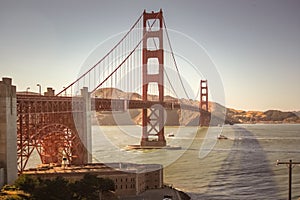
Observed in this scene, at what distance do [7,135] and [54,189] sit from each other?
76.2 inches

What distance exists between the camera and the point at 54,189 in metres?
12.3

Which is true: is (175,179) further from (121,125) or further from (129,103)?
(121,125)

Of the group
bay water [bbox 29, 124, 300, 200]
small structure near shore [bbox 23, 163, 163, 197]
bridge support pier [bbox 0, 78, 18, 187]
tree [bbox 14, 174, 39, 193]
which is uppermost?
bridge support pier [bbox 0, 78, 18, 187]

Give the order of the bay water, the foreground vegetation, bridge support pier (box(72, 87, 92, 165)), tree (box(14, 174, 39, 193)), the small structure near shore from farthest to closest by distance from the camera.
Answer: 1. bridge support pier (box(72, 87, 92, 165))
2. the bay water
3. the small structure near shore
4. tree (box(14, 174, 39, 193))
5. the foreground vegetation

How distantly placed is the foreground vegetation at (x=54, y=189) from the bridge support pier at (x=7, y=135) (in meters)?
0.39

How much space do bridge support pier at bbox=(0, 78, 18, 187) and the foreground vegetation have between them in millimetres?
392

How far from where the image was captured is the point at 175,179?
73.0ft

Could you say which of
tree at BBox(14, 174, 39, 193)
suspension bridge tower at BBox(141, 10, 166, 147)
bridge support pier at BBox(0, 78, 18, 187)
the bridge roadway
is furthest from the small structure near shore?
suspension bridge tower at BBox(141, 10, 166, 147)

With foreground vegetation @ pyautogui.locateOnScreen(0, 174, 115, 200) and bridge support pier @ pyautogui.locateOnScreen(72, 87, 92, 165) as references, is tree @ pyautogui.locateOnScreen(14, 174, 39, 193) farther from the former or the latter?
bridge support pier @ pyautogui.locateOnScreen(72, 87, 92, 165)

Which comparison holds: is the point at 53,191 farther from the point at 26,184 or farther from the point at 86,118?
the point at 86,118

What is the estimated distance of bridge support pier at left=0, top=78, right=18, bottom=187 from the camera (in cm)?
1208

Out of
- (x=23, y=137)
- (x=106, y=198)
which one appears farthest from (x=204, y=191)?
(x=23, y=137)

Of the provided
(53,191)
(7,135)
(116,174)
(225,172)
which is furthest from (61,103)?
(225,172)

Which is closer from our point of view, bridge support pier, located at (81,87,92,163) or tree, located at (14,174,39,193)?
tree, located at (14,174,39,193)
